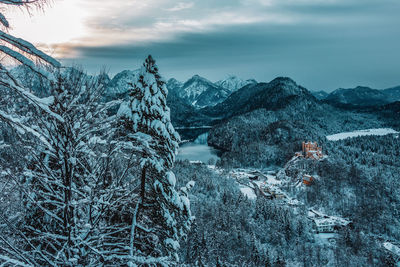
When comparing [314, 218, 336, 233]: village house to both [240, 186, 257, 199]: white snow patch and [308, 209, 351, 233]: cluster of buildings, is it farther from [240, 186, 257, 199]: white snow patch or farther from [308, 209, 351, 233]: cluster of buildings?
[240, 186, 257, 199]: white snow patch

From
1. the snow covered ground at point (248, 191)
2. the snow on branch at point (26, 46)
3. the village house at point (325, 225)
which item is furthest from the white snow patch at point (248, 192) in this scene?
the snow on branch at point (26, 46)

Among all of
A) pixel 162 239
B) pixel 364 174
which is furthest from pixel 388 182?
pixel 162 239

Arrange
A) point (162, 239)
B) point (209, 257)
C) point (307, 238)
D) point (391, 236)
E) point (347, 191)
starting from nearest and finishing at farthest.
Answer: point (162, 239), point (209, 257), point (307, 238), point (391, 236), point (347, 191)

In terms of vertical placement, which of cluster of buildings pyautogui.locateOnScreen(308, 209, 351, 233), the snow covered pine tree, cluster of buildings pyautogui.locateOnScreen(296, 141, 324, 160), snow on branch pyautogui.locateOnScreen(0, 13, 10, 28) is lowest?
cluster of buildings pyautogui.locateOnScreen(308, 209, 351, 233)

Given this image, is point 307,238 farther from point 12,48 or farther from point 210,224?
point 12,48

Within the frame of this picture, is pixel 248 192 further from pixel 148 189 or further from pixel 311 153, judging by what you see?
pixel 148 189

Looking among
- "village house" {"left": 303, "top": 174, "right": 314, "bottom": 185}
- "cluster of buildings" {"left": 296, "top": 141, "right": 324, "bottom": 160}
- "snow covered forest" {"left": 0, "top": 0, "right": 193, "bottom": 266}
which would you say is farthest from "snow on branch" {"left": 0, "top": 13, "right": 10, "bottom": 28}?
"cluster of buildings" {"left": 296, "top": 141, "right": 324, "bottom": 160}

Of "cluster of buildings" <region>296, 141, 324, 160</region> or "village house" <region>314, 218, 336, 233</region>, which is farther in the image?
"cluster of buildings" <region>296, 141, 324, 160</region>
